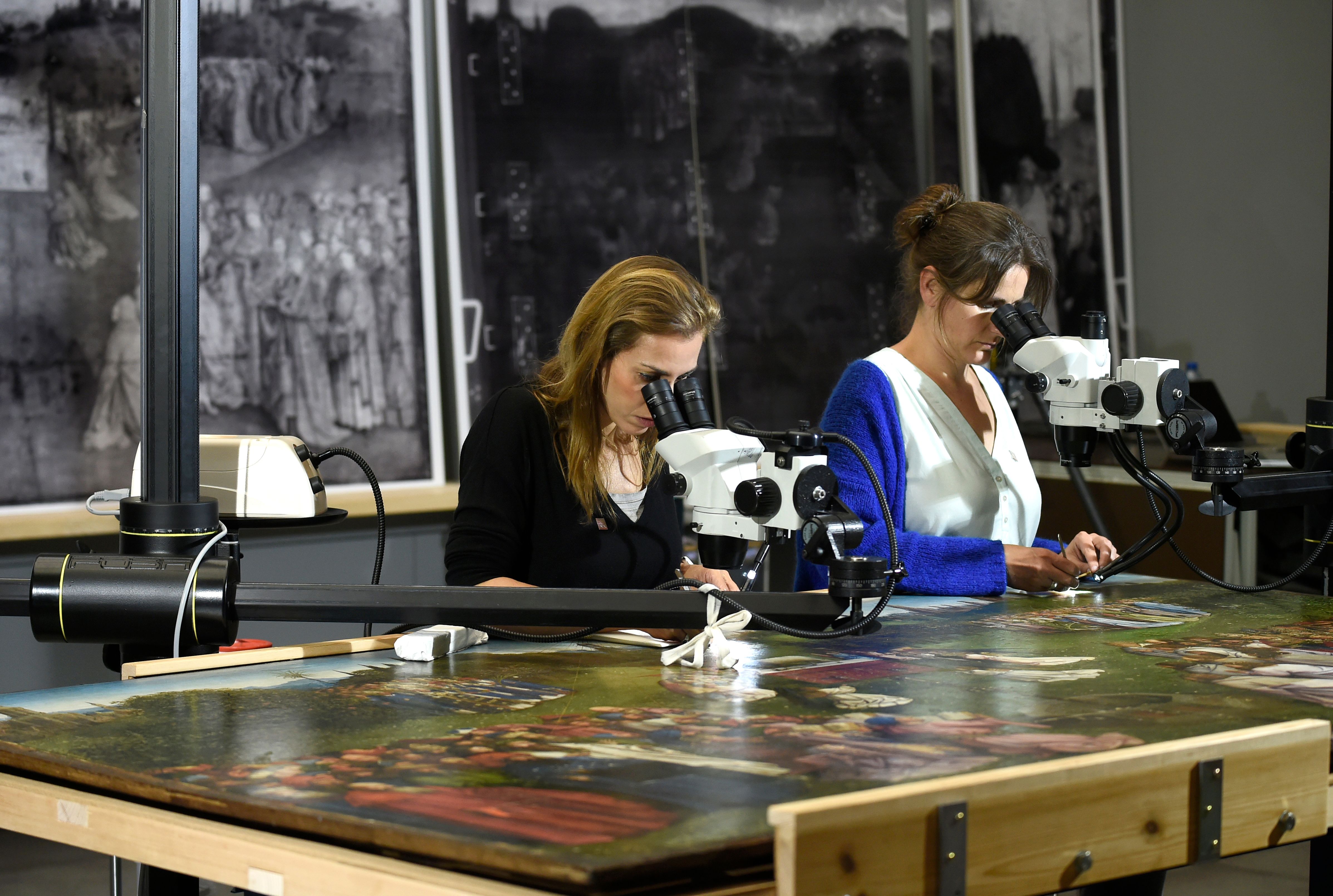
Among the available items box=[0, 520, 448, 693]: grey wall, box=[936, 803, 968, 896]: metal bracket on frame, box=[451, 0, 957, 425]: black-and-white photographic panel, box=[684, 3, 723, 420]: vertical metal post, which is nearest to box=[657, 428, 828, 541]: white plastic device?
box=[936, 803, 968, 896]: metal bracket on frame

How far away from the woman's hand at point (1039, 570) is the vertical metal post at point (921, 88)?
2.67 metres

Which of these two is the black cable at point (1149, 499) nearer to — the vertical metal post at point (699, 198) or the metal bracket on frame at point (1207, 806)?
the metal bracket on frame at point (1207, 806)

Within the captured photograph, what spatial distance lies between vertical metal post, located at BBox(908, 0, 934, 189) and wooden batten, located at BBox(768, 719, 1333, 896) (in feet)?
12.1

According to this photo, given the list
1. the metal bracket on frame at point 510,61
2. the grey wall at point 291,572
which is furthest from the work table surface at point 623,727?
the metal bracket on frame at point 510,61

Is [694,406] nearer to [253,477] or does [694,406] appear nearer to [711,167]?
[253,477]

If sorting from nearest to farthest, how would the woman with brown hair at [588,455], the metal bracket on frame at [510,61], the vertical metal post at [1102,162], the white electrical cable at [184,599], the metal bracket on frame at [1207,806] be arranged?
the metal bracket on frame at [1207,806] < the white electrical cable at [184,599] < the woman with brown hair at [588,455] < the metal bracket on frame at [510,61] < the vertical metal post at [1102,162]

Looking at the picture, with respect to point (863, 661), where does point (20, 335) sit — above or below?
above

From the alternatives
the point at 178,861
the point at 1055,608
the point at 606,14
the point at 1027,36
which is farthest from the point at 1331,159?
the point at 1027,36

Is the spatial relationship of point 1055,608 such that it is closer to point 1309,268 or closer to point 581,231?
point 581,231

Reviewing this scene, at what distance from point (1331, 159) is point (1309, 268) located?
103 inches

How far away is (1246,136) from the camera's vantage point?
4883mm

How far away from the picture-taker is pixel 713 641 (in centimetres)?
176

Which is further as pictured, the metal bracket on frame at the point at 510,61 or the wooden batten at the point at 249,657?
the metal bracket on frame at the point at 510,61

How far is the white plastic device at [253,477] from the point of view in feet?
6.98
